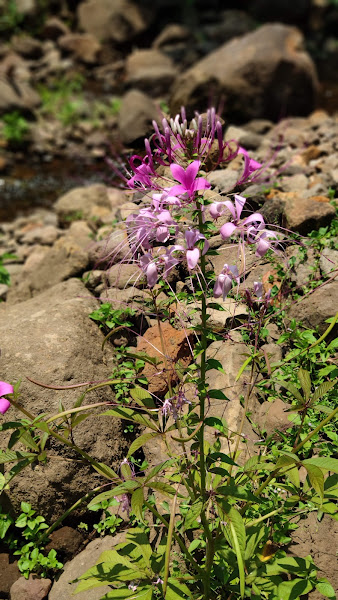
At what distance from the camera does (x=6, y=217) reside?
7609 millimetres

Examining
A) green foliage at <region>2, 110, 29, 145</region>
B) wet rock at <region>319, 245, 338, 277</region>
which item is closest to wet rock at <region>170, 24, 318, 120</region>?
green foliage at <region>2, 110, 29, 145</region>

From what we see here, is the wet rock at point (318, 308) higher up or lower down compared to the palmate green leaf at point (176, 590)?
higher up

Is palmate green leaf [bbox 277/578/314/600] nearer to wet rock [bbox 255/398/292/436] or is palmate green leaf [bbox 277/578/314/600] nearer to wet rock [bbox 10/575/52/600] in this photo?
wet rock [bbox 255/398/292/436]

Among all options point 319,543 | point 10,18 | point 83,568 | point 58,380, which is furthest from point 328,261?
point 10,18

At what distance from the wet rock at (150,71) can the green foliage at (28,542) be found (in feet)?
30.6

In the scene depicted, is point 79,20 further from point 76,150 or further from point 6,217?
point 6,217

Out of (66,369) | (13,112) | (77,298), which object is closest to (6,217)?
(13,112)

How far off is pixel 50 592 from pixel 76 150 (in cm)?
794

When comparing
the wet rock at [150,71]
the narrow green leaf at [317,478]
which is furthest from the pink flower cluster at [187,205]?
the wet rock at [150,71]

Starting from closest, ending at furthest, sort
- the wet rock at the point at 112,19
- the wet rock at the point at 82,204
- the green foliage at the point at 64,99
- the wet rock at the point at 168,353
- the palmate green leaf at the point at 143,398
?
the palmate green leaf at the point at 143,398
the wet rock at the point at 168,353
the wet rock at the point at 82,204
the green foliage at the point at 64,99
the wet rock at the point at 112,19

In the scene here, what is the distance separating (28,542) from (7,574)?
16cm

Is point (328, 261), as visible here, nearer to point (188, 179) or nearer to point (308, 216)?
point (308, 216)

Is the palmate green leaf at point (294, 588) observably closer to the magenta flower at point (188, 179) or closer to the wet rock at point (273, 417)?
the wet rock at point (273, 417)

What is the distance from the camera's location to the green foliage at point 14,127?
30.3ft
